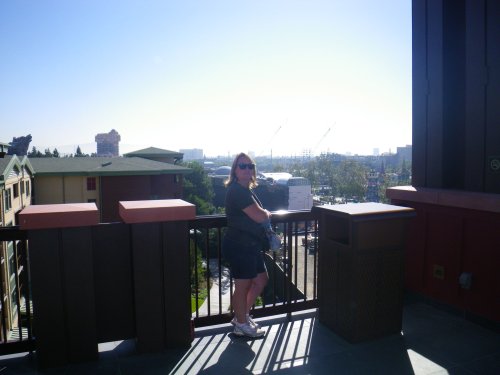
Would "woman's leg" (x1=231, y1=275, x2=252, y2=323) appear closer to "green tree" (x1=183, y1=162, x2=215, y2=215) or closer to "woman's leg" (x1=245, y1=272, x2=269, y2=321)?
"woman's leg" (x1=245, y1=272, x2=269, y2=321)

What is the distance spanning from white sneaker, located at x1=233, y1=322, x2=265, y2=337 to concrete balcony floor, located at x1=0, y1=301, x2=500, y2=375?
→ 0.05 m

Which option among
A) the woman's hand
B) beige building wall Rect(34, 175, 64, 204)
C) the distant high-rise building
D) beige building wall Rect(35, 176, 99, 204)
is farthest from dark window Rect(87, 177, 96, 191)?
the distant high-rise building

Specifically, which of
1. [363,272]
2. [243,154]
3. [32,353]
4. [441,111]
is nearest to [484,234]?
[363,272]

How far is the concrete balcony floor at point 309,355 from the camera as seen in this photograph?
118 inches

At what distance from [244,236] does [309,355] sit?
1073 millimetres

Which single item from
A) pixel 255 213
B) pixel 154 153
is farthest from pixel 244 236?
pixel 154 153

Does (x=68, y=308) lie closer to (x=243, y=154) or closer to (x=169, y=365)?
(x=169, y=365)

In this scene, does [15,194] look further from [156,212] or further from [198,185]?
[198,185]

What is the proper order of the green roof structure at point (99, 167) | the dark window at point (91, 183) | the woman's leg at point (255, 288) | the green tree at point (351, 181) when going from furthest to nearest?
the green tree at point (351, 181)
the dark window at point (91, 183)
the green roof structure at point (99, 167)
the woman's leg at point (255, 288)

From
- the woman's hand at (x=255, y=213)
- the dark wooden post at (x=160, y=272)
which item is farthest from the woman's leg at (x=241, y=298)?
the woman's hand at (x=255, y=213)

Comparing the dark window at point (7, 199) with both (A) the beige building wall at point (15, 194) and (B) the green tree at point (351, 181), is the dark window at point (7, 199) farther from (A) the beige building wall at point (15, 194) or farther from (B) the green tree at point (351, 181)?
(B) the green tree at point (351, 181)

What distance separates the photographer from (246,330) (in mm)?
3518

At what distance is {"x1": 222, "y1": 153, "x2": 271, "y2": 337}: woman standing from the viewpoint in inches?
130

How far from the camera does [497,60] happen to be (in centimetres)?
375
